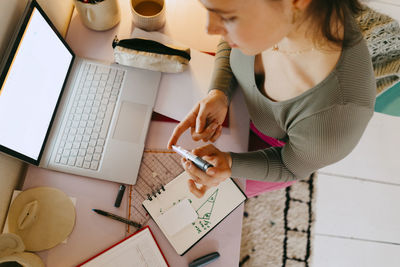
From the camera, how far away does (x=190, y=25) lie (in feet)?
3.09

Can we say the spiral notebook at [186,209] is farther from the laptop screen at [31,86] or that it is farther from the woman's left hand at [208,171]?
the laptop screen at [31,86]

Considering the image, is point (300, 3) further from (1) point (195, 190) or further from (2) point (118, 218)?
(2) point (118, 218)

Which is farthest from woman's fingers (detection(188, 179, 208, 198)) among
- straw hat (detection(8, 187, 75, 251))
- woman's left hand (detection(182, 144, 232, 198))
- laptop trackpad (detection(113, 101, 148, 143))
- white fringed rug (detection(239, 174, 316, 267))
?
white fringed rug (detection(239, 174, 316, 267))

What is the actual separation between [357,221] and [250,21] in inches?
54.6

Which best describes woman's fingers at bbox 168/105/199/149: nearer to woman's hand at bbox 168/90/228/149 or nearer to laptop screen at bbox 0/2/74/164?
A: woman's hand at bbox 168/90/228/149

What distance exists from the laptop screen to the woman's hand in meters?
0.35

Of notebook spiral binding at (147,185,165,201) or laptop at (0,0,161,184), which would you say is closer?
laptop at (0,0,161,184)

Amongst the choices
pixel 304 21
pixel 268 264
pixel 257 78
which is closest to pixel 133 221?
pixel 257 78

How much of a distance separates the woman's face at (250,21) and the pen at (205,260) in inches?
20.1

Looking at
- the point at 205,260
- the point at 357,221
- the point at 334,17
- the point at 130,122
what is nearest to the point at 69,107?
the point at 130,122

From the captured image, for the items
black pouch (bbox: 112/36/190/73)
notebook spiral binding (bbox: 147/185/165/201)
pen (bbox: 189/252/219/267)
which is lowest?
pen (bbox: 189/252/219/267)

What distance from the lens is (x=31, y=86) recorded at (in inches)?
27.1

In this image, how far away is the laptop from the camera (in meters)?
0.65

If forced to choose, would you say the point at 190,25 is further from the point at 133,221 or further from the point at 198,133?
the point at 133,221
